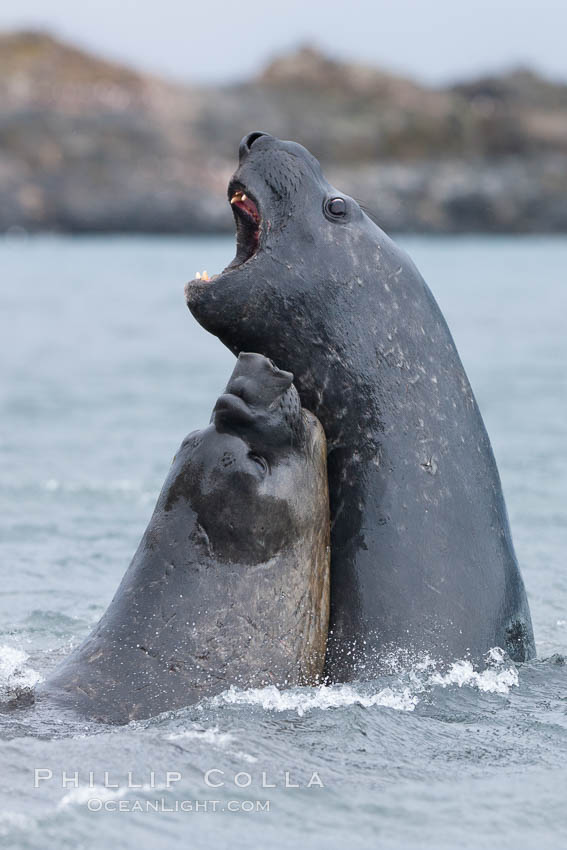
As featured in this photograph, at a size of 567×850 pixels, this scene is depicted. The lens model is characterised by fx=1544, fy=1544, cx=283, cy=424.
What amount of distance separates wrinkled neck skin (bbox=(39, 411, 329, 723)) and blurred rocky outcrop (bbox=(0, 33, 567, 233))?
8461 cm

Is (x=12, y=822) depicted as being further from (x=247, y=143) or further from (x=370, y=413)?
(x=247, y=143)

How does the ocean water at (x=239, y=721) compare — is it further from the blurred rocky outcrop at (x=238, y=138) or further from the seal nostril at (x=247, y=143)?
the blurred rocky outcrop at (x=238, y=138)

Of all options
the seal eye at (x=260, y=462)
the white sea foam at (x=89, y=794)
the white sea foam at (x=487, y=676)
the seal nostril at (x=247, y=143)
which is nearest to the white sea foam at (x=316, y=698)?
the white sea foam at (x=487, y=676)

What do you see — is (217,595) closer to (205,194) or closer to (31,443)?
(31,443)

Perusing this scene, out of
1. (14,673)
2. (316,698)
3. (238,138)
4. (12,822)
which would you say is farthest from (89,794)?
(238,138)

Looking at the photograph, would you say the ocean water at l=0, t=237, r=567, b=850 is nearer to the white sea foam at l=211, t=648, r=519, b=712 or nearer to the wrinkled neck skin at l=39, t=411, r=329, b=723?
the white sea foam at l=211, t=648, r=519, b=712

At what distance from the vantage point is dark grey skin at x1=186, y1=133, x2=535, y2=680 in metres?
5.77

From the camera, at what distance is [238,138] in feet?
392

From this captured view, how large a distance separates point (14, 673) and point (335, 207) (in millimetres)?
2328

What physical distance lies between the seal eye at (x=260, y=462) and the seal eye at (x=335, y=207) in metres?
1.13

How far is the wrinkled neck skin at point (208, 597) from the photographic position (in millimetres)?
5383

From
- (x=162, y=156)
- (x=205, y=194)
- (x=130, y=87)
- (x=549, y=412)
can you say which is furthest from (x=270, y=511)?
(x=130, y=87)

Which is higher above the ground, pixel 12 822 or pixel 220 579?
pixel 220 579

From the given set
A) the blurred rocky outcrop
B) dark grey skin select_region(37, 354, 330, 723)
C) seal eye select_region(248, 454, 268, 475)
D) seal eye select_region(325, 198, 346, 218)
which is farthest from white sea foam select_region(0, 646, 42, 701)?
the blurred rocky outcrop
